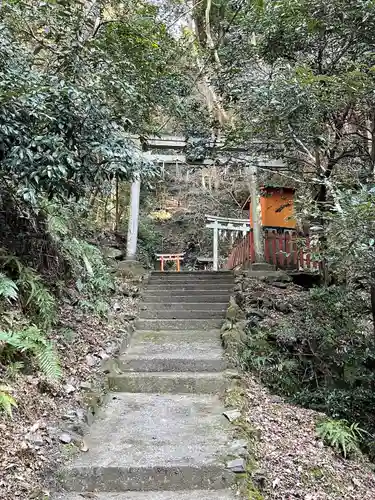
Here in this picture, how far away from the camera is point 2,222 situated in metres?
4.88

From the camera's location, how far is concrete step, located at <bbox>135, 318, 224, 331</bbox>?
667cm

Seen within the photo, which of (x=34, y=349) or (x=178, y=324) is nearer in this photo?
(x=34, y=349)

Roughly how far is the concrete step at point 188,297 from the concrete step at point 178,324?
0.90 m

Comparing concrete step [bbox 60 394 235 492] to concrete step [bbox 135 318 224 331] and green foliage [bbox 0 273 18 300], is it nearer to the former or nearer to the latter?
green foliage [bbox 0 273 18 300]

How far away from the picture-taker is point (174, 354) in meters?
5.36

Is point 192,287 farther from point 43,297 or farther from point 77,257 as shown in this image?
point 43,297

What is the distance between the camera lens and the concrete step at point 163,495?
2754mm

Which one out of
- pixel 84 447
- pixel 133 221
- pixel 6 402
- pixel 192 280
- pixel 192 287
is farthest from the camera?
pixel 133 221

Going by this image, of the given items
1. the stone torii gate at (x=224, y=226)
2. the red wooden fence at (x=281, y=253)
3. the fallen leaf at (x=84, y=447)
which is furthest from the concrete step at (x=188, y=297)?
the stone torii gate at (x=224, y=226)

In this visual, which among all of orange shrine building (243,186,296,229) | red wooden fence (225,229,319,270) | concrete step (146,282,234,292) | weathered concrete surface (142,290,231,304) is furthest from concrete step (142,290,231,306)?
orange shrine building (243,186,296,229)

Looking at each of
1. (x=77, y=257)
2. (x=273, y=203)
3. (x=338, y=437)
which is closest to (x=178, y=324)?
(x=77, y=257)

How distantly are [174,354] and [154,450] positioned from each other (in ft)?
7.07

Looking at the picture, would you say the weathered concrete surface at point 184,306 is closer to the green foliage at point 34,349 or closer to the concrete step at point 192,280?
the concrete step at point 192,280

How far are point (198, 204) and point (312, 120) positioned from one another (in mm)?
14607
